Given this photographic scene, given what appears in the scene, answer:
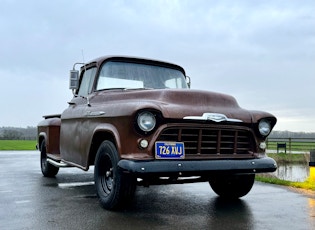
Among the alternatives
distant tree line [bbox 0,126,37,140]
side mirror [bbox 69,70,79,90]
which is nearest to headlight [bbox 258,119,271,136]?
side mirror [bbox 69,70,79,90]

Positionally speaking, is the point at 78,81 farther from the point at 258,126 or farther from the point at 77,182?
the point at 258,126

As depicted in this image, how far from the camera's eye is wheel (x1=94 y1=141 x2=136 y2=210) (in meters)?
4.44

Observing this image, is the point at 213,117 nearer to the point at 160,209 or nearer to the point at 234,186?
the point at 160,209

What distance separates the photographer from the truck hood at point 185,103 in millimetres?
4414

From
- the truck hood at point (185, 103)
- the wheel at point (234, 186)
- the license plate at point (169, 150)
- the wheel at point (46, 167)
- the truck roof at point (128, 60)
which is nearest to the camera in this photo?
the license plate at point (169, 150)

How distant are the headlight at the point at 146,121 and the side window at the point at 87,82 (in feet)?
6.15

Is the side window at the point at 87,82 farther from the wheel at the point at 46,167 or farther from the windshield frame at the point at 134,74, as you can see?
the wheel at the point at 46,167

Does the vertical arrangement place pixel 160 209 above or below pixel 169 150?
below

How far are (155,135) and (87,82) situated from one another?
2408 mm

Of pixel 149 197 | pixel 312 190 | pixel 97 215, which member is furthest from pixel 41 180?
pixel 312 190

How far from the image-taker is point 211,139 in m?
4.68

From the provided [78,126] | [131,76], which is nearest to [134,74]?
[131,76]

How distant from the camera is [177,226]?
160 inches

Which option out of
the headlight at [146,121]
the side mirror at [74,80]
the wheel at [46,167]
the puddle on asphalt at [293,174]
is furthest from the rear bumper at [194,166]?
the puddle on asphalt at [293,174]
